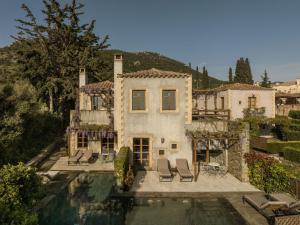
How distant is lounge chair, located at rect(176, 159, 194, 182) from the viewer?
624 inches

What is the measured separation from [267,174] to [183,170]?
17.1ft

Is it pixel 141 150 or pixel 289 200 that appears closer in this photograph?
pixel 289 200

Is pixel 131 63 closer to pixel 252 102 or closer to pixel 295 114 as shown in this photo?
pixel 252 102

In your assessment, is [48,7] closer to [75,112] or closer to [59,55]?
Answer: [59,55]

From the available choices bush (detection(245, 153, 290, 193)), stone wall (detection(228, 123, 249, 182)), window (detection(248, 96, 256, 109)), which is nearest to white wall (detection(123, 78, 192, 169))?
stone wall (detection(228, 123, 249, 182))

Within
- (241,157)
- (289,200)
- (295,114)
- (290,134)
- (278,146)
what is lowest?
(289,200)

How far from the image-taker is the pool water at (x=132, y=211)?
10797 millimetres

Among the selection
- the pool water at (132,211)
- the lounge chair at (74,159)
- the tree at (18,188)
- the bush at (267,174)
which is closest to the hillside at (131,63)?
the lounge chair at (74,159)

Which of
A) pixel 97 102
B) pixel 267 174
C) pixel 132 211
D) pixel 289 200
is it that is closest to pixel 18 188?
pixel 132 211

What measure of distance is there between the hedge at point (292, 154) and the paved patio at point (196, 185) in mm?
9026

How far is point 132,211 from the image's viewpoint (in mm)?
11758

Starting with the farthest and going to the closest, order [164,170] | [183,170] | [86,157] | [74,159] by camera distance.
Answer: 1. [86,157]
2. [74,159]
3. [183,170]
4. [164,170]

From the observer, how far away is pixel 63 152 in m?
24.6

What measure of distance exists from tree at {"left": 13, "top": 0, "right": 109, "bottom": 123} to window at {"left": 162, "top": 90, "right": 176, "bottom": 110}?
18.1 m
